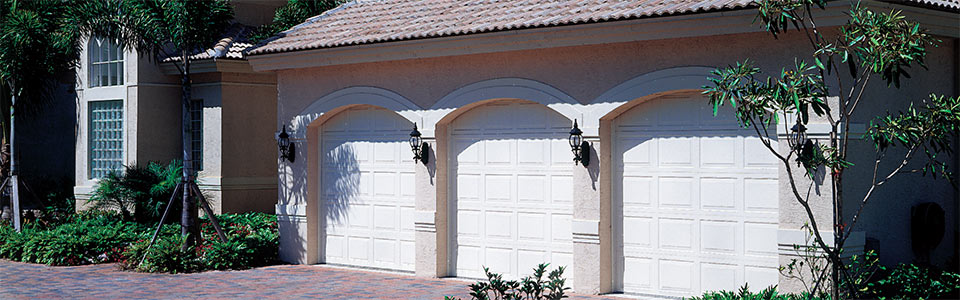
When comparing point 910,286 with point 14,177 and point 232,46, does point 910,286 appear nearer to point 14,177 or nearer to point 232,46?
point 232,46

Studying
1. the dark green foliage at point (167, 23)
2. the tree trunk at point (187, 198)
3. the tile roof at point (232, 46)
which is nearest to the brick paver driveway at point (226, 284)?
the tree trunk at point (187, 198)

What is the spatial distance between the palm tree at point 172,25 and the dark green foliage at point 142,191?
7.87ft

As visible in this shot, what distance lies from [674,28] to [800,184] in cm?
203

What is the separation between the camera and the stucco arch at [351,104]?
1398 centimetres

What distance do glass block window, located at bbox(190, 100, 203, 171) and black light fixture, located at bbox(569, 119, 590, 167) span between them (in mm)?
10243

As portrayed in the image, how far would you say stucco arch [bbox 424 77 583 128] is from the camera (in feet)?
40.1

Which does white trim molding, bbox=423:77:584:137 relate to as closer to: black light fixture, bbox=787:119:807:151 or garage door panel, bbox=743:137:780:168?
garage door panel, bbox=743:137:780:168

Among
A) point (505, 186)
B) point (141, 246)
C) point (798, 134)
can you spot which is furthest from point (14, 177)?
point (798, 134)

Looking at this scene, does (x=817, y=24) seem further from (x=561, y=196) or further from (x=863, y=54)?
(x=561, y=196)

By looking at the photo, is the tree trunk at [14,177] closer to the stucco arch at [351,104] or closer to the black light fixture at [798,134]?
the stucco arch at [351,104]

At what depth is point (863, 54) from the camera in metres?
7.93

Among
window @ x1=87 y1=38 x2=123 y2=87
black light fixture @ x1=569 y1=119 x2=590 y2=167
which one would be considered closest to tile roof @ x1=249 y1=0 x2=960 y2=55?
black light fixture @ x1=569 y1=119 x2=590 y2=167

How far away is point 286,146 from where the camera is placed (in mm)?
15555

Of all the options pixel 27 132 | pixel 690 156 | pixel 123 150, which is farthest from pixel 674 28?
pixel 27 132
